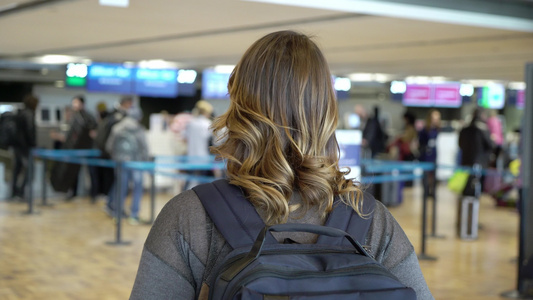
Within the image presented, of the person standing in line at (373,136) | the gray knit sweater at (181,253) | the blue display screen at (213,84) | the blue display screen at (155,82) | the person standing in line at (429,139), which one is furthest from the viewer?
the blue display screen at (213,84)

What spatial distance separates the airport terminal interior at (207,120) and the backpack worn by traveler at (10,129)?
0.06m

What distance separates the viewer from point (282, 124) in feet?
4.46

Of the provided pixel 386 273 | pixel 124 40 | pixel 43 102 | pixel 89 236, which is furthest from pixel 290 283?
pixel 43 102

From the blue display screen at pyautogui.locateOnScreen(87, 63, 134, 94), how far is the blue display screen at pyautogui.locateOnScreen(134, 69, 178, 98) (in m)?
0.18

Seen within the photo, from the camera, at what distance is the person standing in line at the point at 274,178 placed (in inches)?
51.1

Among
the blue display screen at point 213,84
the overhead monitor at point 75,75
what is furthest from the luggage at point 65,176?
the blue display screen at point 213,84

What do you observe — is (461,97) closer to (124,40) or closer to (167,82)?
(167,82)

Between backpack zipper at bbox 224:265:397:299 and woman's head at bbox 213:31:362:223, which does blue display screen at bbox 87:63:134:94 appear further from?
backpack zipper at bbox 224:265:397:299

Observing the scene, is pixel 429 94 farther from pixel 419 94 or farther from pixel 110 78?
pixel 110 78

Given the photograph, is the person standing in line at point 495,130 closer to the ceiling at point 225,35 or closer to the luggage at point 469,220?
the ceiling at point 225,35

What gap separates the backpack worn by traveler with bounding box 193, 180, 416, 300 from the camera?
118 centimetres

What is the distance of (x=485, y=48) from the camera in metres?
8.98

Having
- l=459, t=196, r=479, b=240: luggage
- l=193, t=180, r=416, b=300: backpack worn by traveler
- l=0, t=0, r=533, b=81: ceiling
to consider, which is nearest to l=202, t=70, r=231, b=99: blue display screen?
l=0, t=0, r=533, b=81: ceiling

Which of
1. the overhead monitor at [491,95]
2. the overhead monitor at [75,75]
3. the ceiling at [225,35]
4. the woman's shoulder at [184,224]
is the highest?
the ceiling at [225,35]
